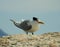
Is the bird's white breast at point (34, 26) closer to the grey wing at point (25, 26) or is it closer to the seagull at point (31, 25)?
the seagull at point (31, 25)

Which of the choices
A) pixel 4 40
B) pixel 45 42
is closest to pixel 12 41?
pixel 4 40

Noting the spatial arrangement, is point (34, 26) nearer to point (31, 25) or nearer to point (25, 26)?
point (31, 25)

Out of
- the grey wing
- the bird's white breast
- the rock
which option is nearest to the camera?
the rock

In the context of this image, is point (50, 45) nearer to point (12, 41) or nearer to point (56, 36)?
point (12, 41)

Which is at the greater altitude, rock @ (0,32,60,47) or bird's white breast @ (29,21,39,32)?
bird's white breast @ (29,21,39,32)

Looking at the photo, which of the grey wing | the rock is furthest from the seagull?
the rock

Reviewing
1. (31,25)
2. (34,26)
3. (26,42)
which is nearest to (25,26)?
(31,25)

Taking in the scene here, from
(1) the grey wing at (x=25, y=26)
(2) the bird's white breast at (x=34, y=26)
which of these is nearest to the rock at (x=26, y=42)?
(2) the bird's white breast at (x=34, y=26)

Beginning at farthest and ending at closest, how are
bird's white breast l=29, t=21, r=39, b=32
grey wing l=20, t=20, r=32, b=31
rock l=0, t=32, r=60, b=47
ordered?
grey wing l=20, t=20, r=32, b=31, bird's white breast l=29, t=21, r=39, b=32, rock l=0, t=32, r=60, b=47

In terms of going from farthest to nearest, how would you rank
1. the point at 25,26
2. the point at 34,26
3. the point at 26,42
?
the point at 25,26 → the point at 34,26 → the point at 26,42

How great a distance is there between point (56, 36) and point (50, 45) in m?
2.87

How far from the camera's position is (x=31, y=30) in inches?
698

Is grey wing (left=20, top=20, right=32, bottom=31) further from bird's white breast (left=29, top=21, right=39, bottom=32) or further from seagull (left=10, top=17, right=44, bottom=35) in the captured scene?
bird's white breast (left=29, top=21, right=39, bottom=32)

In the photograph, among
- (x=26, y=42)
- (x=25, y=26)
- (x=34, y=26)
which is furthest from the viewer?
(x=25, y=26)
